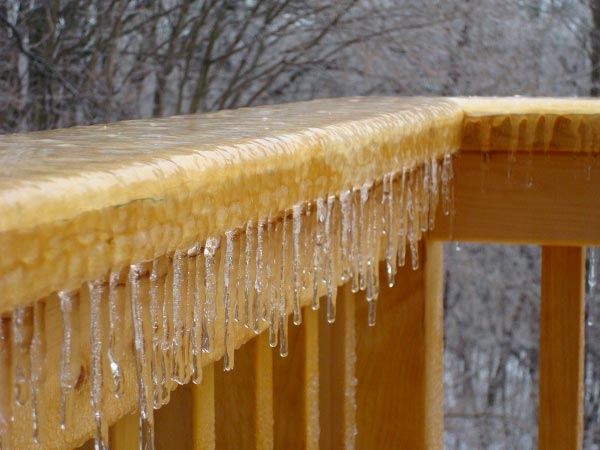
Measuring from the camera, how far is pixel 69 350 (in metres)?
0.43

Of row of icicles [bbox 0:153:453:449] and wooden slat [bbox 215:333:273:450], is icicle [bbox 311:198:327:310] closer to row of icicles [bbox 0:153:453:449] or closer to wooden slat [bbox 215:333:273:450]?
row of icicles [bbox 0:153:453:449]

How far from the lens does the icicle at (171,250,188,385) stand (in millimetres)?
501

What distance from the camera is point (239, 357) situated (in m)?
0.91

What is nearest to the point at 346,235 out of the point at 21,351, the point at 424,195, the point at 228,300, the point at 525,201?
the point at 228,300

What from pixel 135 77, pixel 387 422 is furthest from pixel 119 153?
pixel 135 77

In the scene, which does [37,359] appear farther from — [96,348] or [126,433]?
[126,433]

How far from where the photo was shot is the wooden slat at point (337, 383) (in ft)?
4.10

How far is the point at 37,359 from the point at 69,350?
31 mm

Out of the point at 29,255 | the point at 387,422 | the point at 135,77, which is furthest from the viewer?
the point at 135,77

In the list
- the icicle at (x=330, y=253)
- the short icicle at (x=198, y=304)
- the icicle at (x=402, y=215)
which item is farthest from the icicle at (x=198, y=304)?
the icicle at (x=402, y=215)

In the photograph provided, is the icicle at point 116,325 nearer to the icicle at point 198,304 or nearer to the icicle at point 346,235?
the icicle at point 198,304

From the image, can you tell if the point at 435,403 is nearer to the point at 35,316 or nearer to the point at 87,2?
the point at 35,316

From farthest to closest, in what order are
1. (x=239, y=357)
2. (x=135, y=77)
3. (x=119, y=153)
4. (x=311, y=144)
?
(x=135, y=77) → (x=239, y=357) → (x=311, y=144) → (x=119, y=153)

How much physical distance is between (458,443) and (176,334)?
7062 mm
